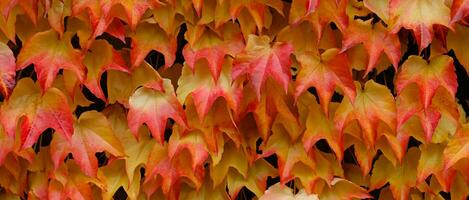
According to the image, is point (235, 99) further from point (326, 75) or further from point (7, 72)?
point (7, 72)

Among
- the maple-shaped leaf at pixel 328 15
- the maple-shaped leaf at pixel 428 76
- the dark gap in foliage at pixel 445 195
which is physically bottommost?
the dark gap in foliage at pixel 445 195

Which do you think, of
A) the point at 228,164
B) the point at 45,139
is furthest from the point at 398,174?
the point at 45,139

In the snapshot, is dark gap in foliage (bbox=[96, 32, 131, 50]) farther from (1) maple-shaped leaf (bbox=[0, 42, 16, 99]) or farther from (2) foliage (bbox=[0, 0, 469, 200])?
(1) maple-shaped leaf (bbox=[0, 42, 16, 99])

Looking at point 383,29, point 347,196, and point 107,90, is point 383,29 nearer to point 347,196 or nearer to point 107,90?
point 347,196

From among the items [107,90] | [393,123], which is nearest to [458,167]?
[393,123]

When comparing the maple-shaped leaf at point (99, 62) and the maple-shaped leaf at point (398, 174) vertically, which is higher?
the maple-shaped leaf at point (99, 62)

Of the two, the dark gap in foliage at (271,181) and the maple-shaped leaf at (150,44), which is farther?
the dark gap in foliage at (271,181)

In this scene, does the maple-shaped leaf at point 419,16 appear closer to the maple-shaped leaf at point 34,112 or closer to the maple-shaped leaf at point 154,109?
the maple-shaped leaf at point 154,109

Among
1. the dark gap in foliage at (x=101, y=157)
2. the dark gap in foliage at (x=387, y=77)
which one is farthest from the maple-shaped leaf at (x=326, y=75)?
the dark gap in foliage at (x=101, y=157)
